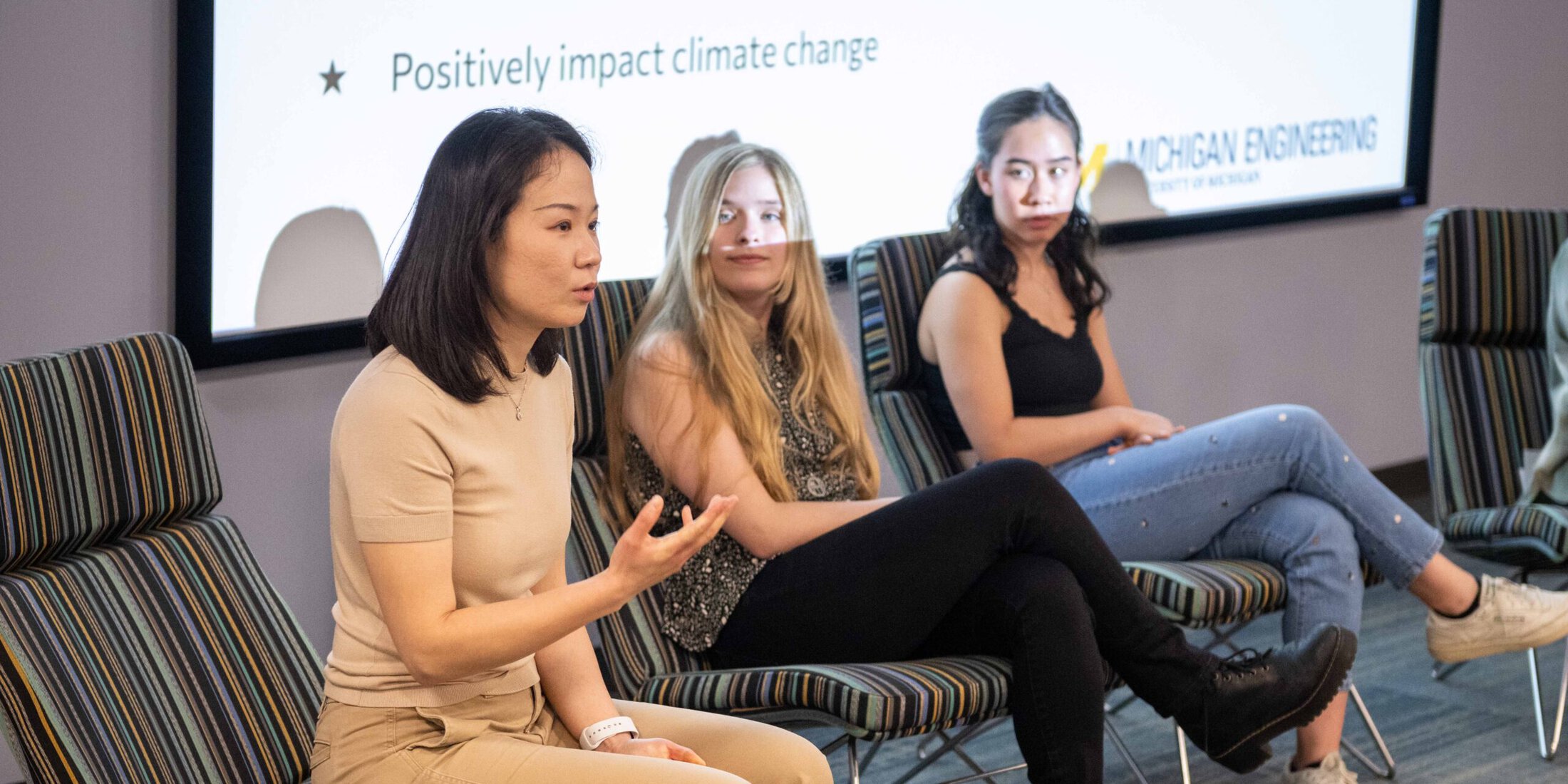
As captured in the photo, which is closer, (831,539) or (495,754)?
(495,754)

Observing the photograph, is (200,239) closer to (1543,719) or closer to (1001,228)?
(1001,228)

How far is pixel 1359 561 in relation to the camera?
9.09 ft

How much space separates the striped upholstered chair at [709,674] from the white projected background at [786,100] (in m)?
0.35

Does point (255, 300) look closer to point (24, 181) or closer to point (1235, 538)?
point (24, 181)

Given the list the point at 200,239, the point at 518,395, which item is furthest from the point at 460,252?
the point at 200,239

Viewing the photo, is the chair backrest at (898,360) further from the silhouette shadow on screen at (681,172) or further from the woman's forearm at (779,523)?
the woman's forearm at (779,523)

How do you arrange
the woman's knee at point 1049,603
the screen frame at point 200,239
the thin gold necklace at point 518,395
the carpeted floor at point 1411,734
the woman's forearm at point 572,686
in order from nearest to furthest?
1. the thin gold necklace at point 518,395
2. the woman's forearm at point 572,686
3. the woman's knee at point 1049,603
4. the screen frame at point 200,239
5. the carpeted floor at point 1411,734

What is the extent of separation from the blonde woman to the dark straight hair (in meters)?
0.74

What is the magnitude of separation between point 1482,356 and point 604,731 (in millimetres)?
2496

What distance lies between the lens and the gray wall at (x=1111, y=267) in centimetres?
240

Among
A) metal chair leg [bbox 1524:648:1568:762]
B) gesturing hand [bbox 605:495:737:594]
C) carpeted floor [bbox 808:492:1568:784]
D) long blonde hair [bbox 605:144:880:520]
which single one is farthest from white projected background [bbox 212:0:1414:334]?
metal chair leg [bbox 1524:648:1568:762]

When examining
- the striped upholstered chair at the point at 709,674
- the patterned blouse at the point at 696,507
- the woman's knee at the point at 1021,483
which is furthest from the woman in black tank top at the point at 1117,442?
the striped upholstered chair at the point at 709,674

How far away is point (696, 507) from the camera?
2.39m

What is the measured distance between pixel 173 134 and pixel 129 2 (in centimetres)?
21
